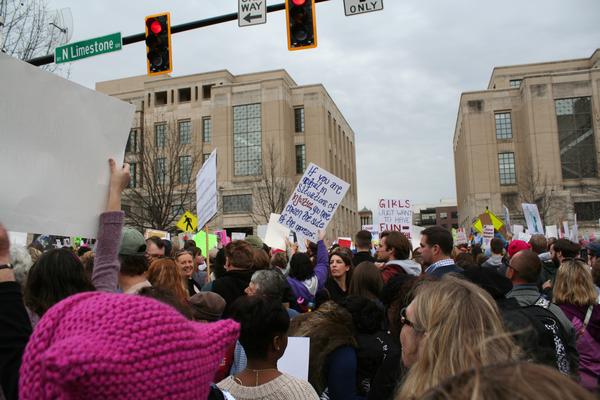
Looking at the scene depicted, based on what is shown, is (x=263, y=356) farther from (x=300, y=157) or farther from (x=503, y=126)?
(x=503, y=126)

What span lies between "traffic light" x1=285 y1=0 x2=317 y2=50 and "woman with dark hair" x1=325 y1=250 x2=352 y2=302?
5204 mm

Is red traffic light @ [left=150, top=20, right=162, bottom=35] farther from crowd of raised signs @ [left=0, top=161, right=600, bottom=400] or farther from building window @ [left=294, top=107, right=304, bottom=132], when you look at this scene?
building window @ [left=294, top=107, right=304, bottom=132]

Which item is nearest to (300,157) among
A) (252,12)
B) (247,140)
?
(247,140)

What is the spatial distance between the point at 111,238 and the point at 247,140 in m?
55.6

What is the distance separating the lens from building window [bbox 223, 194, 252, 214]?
5528 cm

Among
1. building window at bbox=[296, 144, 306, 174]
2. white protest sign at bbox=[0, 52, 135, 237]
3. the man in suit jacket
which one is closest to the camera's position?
white protest sign at bbox=[0, 52, 135, 237]

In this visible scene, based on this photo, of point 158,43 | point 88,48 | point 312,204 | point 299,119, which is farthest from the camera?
point 299,119

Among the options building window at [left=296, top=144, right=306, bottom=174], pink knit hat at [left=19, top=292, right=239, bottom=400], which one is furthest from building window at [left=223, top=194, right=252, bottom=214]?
pink knit hat at [left=19, top=292, right=239, bottom=400]

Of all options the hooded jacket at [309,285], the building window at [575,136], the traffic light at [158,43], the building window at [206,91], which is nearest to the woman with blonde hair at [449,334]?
the hooded jacket at [309,285]

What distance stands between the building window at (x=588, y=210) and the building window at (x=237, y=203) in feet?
118

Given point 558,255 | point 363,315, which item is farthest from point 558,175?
point 363,315

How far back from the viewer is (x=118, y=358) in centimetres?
113

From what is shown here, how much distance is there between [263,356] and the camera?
282 centimetres

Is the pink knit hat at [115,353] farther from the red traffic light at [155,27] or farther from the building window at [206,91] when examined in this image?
the building window at [206,91]
